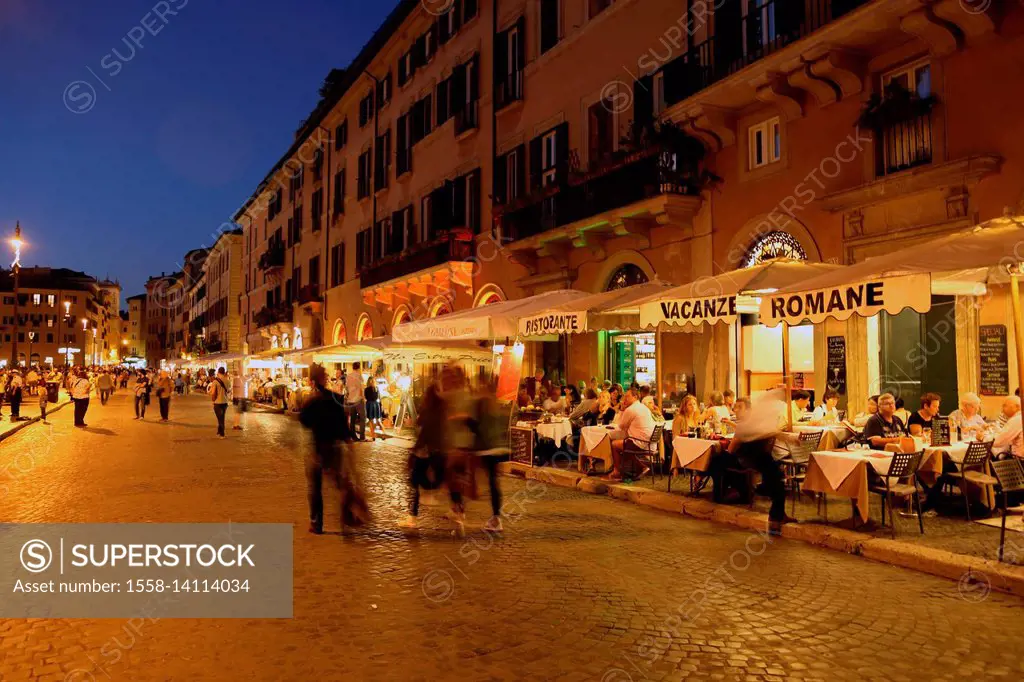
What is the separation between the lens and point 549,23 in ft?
67.3

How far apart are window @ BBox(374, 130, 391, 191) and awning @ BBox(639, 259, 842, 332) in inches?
855

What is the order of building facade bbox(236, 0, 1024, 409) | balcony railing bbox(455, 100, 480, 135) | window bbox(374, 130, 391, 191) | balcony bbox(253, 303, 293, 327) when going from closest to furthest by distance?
building facade bbox(236, 0, 1024, 409), balcony railing bbox(455, 100, 480, 135), window bbox(374, 130, 391, 191), balcony bbox(253, 303, 293, 327)

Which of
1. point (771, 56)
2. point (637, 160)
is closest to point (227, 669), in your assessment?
point (771, 56)

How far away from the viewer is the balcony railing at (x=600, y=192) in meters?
14.9

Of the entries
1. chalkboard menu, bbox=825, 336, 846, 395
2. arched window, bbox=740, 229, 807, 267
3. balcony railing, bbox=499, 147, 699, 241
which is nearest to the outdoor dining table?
chalkboard menu, bbox=825, 336, 846, 395

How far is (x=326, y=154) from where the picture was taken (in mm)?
39031

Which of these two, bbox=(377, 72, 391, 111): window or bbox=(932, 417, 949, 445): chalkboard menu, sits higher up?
bbox=(377, 72, 391, 111): window

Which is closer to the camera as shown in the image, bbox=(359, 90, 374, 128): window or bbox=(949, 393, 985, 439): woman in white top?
bbox=(949, 393, 985, 439): woman in white top

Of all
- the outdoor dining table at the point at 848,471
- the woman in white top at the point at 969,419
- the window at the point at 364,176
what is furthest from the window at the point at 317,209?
the outdoor dining table at the point at 848,471

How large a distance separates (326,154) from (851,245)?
31.8 metres

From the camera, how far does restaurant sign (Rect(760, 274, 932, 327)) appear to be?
7410 mm

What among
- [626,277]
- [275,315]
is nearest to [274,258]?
[275,315]

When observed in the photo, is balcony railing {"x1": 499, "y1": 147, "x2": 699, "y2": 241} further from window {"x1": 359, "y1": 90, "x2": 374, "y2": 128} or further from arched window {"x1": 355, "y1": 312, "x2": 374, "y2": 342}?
window {"x1": 359, "y1": 90, "x2": 374, "y2": 128}

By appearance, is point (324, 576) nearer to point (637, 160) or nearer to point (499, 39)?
point (637, 160)
